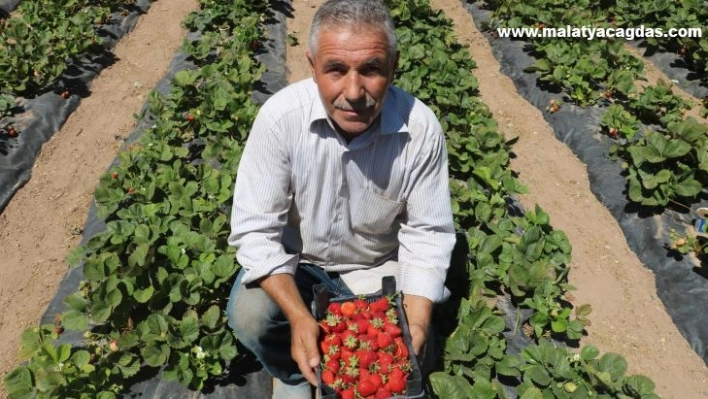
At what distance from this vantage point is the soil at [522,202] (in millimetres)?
3930

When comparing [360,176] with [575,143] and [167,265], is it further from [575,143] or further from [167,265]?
[575,143]

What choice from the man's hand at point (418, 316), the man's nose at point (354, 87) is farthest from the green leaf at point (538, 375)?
the man's nose at point (354, 87)


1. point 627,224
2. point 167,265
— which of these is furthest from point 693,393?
point 167,265

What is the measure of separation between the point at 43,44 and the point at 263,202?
16.4 ft

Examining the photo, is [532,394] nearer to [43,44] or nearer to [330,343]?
[330,343]

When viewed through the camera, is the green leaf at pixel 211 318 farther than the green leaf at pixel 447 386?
Yes

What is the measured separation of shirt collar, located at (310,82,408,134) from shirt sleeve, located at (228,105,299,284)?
187mm

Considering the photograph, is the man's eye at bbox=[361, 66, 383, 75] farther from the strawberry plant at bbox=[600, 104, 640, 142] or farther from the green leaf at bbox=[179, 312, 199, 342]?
the strawberry plant at bbox=[600, 104, 640, 142]

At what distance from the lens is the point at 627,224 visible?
4801mm

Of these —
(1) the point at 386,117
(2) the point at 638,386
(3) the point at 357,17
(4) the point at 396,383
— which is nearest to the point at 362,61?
(3) the point at 357,17

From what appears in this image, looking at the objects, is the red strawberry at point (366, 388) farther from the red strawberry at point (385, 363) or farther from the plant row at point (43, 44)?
the plant row at point (43, 44)

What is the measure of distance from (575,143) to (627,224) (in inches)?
45.9

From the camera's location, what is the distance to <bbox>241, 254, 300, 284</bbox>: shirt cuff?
258cm

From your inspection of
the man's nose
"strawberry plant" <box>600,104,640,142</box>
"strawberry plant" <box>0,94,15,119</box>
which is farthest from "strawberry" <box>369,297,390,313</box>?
"strawberry plant" <box>0,94,15,119</box>
